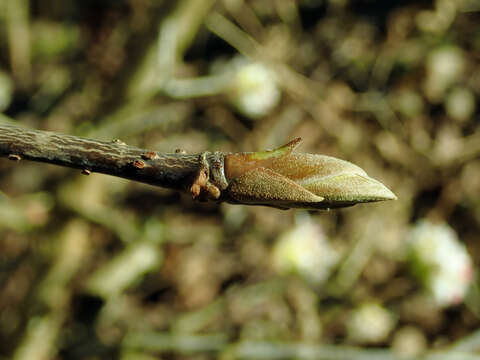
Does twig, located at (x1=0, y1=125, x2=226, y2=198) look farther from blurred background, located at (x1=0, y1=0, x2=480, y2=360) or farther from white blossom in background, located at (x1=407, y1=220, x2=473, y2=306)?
white blossom in background, located at (x1=407, y1=220, x2=473, y2=306)

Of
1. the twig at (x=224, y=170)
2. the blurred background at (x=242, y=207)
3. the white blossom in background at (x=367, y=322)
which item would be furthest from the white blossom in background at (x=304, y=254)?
the twig at (x=224, y=170)

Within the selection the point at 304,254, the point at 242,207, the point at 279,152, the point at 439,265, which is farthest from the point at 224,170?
the point at 242,207

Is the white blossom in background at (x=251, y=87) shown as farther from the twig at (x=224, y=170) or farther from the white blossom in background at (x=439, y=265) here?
the twig at (x=224, y=170)

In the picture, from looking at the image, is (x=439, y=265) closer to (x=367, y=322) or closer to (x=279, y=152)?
(x=367, y=322)

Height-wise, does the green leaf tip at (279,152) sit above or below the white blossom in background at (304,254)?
below

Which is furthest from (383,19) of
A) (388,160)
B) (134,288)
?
(134,288)

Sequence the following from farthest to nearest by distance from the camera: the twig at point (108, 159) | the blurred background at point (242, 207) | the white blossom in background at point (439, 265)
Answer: the white blossom in background at point (439, 265)
the blurred background at point (242, 207)
the twig at point (108, 159)

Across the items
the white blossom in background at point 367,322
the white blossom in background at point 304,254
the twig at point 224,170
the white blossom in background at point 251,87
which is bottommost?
the twig at point 224,170
